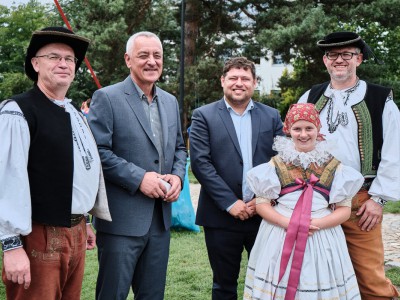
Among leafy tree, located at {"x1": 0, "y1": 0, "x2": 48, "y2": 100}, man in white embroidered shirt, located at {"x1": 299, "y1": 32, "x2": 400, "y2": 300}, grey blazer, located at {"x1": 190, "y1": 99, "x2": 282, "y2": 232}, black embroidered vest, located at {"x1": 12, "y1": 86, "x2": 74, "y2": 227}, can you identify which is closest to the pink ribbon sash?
man in white embroidered shirt, located at {"x1": 299, "y1": 32, "x2": 400, "y2": 300}

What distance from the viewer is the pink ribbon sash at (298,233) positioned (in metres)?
2.87

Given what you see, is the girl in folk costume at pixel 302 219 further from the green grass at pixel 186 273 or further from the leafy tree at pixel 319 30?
the leafy tree at pixel 319 30

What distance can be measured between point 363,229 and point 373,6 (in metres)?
11.2

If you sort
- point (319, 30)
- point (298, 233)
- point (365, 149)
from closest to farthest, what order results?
point (298, 233)
point (365, 149)
point (319, 30)

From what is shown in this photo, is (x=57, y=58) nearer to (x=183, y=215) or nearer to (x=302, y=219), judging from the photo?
(x=302, y=219)

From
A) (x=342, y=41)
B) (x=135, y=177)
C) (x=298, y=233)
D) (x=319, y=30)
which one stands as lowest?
(x=298, y=233)

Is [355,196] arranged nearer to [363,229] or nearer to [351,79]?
[363,229]

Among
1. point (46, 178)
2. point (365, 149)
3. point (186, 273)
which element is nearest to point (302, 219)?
point (365, 149)

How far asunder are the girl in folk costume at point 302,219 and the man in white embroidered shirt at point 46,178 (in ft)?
3.49

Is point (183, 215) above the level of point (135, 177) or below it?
below

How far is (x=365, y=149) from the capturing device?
10.8ft

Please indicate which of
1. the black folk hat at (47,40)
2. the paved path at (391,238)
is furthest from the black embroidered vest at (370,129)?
the paved path at (391,238)

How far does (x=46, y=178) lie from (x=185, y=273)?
296cm

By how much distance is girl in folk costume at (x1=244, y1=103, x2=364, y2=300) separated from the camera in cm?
290
